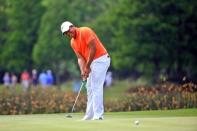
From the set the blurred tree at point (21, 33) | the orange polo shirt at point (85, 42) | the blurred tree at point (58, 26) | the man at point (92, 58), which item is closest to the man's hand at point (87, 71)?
the man at point (92, 58)

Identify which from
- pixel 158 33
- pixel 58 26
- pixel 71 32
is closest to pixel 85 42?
pixel 71 32

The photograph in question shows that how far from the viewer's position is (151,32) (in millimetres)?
51656

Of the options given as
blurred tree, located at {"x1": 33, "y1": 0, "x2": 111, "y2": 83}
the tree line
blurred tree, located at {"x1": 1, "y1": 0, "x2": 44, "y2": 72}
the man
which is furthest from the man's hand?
blurred tree, located at {"x1": 1, "y1": 0, "x2": 44, "y2": 72}

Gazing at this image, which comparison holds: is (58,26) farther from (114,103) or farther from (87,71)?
(87,71)

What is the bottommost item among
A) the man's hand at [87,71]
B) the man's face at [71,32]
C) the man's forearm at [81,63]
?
the man's hand at [87,71]

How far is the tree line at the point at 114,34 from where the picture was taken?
51344 millimetres

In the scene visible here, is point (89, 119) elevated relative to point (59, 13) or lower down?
lower down

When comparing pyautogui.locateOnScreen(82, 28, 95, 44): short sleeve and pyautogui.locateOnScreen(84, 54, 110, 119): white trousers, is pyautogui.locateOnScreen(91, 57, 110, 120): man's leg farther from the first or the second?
pyautogui.locateOnScreen(82, 28, 95, 44): short sleeve

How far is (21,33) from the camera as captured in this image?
7050 centimetres

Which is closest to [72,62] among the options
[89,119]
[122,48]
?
[122,48]

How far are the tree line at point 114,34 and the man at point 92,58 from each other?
22.1 metres

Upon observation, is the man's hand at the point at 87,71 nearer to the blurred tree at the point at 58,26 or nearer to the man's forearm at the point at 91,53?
the man's forearm at the point at 91,53

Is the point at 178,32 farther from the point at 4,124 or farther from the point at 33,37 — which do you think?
the point at 4,124

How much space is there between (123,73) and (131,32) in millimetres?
26055
